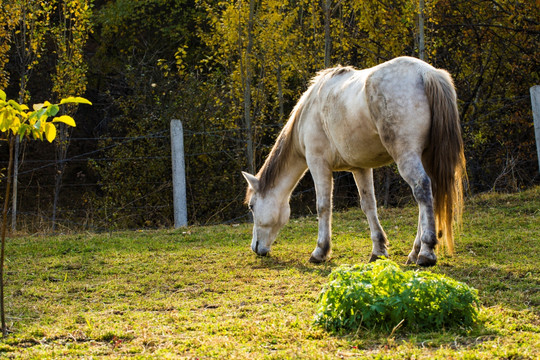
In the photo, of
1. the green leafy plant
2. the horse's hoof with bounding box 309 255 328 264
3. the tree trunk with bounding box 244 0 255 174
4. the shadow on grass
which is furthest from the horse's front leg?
the tree trunk with bounding box 244 0 255 174

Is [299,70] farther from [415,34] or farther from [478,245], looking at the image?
[478,245]

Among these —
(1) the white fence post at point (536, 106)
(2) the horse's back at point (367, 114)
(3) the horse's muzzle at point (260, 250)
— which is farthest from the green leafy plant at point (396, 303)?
(1) the white fence post at point (536, 106)

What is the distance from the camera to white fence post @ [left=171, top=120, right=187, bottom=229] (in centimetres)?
920

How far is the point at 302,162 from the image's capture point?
21.7 feet

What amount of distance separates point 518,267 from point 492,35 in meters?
7.61

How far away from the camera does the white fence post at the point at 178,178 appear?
9.20m

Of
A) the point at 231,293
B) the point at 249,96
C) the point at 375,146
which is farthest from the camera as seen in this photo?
the point at 249,96

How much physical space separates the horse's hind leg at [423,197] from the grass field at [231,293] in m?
0.19

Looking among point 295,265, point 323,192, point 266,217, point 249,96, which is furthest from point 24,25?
point 295,265

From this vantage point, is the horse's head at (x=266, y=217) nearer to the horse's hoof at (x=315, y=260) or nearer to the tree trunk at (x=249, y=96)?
the horse's hoof at (x=315, y=260)

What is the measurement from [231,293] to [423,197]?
1655mm

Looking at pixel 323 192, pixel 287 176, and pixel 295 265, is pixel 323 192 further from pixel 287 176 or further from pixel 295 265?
pixel 295 265

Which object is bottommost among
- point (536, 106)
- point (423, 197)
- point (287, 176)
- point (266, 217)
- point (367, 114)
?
point (266, 217)

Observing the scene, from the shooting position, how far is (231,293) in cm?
472
